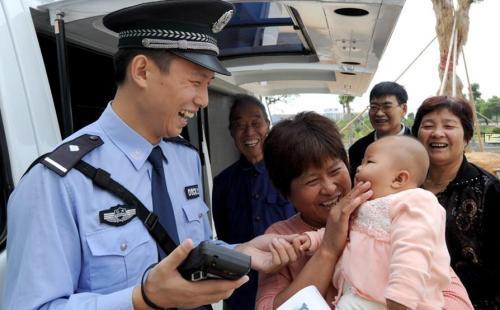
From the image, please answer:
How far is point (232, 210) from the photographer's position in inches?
110

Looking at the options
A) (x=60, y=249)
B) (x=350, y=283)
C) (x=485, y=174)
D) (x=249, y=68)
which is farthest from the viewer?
(x=249, y=68)

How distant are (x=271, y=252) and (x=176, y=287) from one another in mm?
534

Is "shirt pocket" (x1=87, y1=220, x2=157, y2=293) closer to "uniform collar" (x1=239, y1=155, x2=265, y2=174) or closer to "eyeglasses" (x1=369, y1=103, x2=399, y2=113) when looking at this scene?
"uniform collar" (x1=239, y1=155, x2=265, y2=174)

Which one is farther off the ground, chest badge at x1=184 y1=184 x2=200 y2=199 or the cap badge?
the cap badge

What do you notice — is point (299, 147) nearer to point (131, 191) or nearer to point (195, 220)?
point (195, 220)

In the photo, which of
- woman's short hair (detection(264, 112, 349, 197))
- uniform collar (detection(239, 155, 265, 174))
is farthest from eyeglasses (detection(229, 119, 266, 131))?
woman's short hair (detection(264, 112, 349, 197))

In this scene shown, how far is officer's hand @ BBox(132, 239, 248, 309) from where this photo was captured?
1.04 m

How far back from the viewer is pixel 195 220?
167 centimetres

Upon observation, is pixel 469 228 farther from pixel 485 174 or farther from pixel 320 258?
pixel 320 258

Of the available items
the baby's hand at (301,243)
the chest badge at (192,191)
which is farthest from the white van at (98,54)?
the baby's hand at (301,243)

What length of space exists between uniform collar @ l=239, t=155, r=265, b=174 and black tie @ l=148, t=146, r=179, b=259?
1.30 m

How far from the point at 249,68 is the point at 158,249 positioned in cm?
222

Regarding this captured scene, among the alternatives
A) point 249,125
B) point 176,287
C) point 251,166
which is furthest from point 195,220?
point 249,125

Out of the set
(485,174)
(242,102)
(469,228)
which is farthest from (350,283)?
(242,102)
